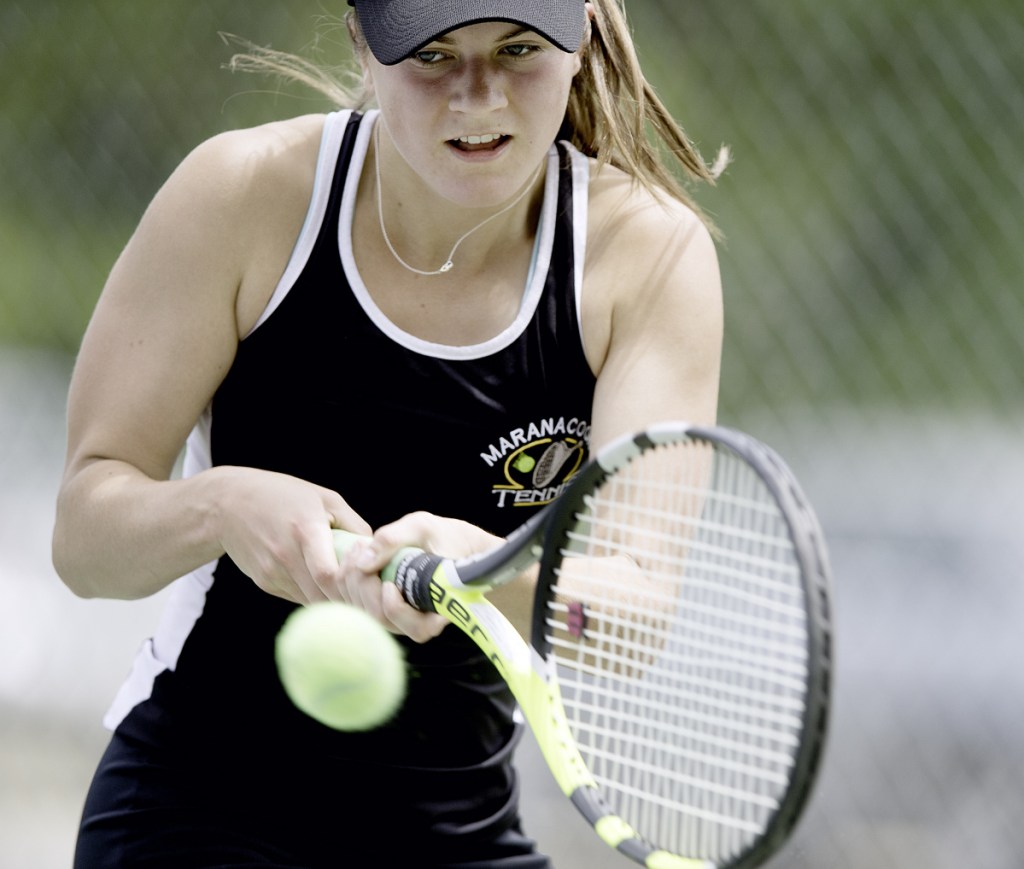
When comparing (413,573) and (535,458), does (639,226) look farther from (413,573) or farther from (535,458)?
(413,573)

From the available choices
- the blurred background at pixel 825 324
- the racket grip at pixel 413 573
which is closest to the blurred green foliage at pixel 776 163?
the blurred background at pixel 825 324

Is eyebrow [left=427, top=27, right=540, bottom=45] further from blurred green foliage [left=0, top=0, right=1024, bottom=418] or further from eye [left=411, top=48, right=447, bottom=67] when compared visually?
blurred green foliage [left=0, top=0, right=1024, bottom=418]

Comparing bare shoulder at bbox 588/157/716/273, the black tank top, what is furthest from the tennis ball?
bare shoulder at bbox 588/157/716/273

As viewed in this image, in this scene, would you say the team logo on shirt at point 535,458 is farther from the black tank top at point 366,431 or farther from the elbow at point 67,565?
the elbow at point 67,565

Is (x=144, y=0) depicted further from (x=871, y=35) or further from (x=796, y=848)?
(x=796, y=848)

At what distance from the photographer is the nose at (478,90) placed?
1742mm

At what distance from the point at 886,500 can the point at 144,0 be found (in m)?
3.09

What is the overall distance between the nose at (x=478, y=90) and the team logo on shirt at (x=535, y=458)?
43 cm

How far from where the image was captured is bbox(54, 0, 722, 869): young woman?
75.2 inches

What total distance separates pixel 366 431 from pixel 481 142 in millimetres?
412

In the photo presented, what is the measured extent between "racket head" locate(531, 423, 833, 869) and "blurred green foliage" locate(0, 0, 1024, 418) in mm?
2712

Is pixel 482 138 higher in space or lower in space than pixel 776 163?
lower

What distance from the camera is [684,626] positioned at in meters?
1.66

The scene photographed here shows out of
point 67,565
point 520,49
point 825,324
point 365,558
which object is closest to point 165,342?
point 67,565
